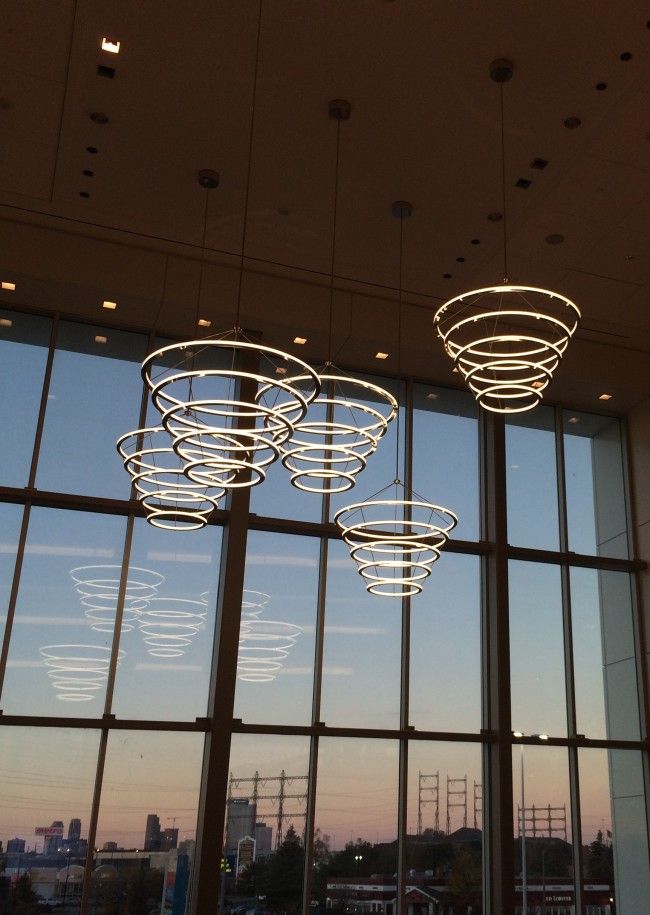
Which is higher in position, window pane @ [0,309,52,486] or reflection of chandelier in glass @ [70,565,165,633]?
window pane @ [0,309,52,486]

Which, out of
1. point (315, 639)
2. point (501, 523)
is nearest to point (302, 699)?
point (315, 639)

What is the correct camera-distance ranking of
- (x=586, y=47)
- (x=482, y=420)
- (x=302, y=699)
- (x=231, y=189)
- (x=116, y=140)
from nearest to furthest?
(x=586, y=47) → (x=116, y=140) → (x=231, y=189) → (x=302, y=699) → (x=482, y=420)

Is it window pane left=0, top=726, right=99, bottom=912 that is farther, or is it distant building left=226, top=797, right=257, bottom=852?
distant building left=226, top=797, right=257, bottom=852

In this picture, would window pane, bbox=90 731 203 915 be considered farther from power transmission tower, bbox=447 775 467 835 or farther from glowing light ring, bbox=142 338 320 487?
glowing light ring, bbox=142 338 320 487

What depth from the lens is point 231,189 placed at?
471 inches

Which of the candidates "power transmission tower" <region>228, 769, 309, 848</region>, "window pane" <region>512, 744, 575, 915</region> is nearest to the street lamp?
"window pane" <region>512, 744, 575, 915</region>

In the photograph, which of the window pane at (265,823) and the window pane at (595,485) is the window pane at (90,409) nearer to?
the window pane at (265,823)

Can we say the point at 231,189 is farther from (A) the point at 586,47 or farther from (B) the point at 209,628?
(B) the point at 209,628

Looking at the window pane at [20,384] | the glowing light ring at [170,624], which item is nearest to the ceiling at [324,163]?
the window pane at [20,384]

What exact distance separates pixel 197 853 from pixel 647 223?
35.8 feet

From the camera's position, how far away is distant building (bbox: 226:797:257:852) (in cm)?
1297

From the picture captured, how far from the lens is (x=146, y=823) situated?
1270 centimetres

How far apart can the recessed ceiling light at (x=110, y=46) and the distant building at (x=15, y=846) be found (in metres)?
10.2

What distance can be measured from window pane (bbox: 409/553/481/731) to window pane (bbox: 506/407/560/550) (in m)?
1.26
